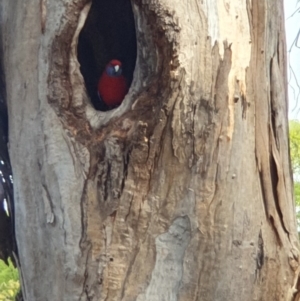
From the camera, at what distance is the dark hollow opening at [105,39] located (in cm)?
192

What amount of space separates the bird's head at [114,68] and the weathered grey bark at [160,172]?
45cm

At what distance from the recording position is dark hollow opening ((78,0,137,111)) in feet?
6.28

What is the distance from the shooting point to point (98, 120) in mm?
1451

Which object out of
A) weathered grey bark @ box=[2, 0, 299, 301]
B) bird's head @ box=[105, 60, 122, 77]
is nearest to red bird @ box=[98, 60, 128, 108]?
bird's head @ box=[105, 60, 122, 77]

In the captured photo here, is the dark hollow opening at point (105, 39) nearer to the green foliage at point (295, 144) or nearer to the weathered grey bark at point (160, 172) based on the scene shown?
the weathered grey bark at point (160, 172)

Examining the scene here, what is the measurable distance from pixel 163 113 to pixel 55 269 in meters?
0.47

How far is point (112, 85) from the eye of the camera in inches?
→ 76.3

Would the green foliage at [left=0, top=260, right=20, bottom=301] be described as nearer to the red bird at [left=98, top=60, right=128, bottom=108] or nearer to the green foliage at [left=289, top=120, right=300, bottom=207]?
the red bird at [left=98, top=60, right=128, bottom=108]

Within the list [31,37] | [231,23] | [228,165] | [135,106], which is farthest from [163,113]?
[31,37]

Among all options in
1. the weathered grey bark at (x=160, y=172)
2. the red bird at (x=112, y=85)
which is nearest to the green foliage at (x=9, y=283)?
the red bird at (x=112, y=85)

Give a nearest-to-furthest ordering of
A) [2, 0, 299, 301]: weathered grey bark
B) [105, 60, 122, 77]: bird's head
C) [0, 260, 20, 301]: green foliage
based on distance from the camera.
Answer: [2, 0, 299, 301]: weathered grey bark < [105, 60, 122, 77]: bird's head < [0, 260, 20, 301]: green foliage

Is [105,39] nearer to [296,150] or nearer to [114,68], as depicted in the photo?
[114,68]

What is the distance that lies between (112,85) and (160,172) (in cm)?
60

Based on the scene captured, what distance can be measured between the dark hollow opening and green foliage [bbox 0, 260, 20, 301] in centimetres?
157
